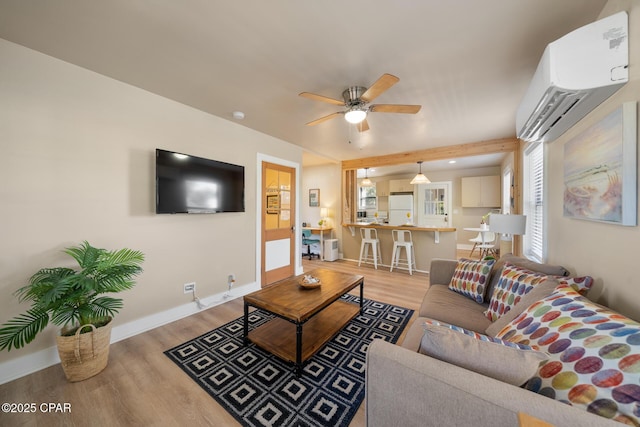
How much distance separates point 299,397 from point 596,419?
1.46 meters

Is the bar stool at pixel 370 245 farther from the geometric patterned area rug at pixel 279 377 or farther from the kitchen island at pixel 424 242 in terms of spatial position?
the geometric patterned area rug at pixel 279 377

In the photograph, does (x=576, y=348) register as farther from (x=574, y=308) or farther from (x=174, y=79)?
(x=174, y=79)

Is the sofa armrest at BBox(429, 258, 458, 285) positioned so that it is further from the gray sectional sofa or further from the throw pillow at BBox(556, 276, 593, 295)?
the gray sectional sofa

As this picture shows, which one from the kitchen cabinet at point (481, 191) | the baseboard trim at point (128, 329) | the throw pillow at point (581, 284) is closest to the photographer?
the throw pillow at point (581, 284)

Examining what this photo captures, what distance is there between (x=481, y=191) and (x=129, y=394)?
770 cm

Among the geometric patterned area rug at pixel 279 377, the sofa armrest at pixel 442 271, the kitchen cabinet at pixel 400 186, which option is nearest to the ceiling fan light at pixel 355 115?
the sofa armrest at pixel 442 271

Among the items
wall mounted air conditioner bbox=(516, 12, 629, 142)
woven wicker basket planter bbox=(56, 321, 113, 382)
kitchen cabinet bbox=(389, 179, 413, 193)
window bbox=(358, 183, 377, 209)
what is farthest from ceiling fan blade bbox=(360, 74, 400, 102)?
window bbox=(358, 183, 377, 209)

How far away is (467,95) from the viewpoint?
232 cm

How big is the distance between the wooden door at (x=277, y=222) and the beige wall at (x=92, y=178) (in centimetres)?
80

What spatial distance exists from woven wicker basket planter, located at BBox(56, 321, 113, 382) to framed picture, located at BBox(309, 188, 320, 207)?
4.86 m

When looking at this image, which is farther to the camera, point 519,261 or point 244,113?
point 244,113

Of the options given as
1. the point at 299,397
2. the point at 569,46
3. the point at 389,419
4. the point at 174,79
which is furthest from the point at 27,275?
the point at 569,46

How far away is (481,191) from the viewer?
6.21 metres

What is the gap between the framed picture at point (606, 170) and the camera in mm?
1089
